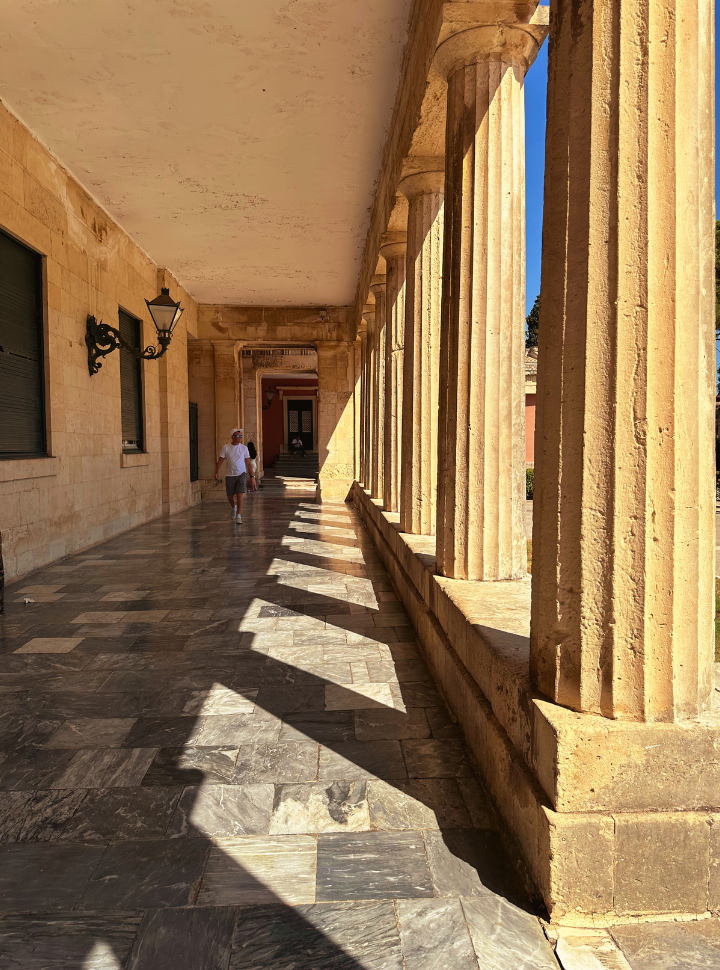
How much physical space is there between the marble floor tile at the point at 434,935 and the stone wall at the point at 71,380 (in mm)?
5349

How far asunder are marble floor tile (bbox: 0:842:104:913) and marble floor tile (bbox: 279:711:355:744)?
3.16 ft

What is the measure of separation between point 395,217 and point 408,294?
140 centimetres

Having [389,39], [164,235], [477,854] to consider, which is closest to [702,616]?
[477,854]

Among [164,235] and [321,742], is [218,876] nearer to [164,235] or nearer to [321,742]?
[321,742]

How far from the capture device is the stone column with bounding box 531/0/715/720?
5.80 feet

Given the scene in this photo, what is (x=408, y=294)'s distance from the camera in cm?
570

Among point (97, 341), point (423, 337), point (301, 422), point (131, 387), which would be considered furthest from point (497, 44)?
point (301, 422)

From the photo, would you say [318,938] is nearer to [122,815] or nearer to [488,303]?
[122,815]

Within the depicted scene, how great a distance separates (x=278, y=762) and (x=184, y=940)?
0.96 meters

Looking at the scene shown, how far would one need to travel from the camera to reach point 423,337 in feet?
18.4

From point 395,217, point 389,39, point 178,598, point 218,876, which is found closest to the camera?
point 218,876

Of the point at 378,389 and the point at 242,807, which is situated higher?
the point at 378,389

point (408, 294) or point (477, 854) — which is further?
point (408, 294)

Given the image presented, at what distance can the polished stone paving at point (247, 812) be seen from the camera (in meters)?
1.70
